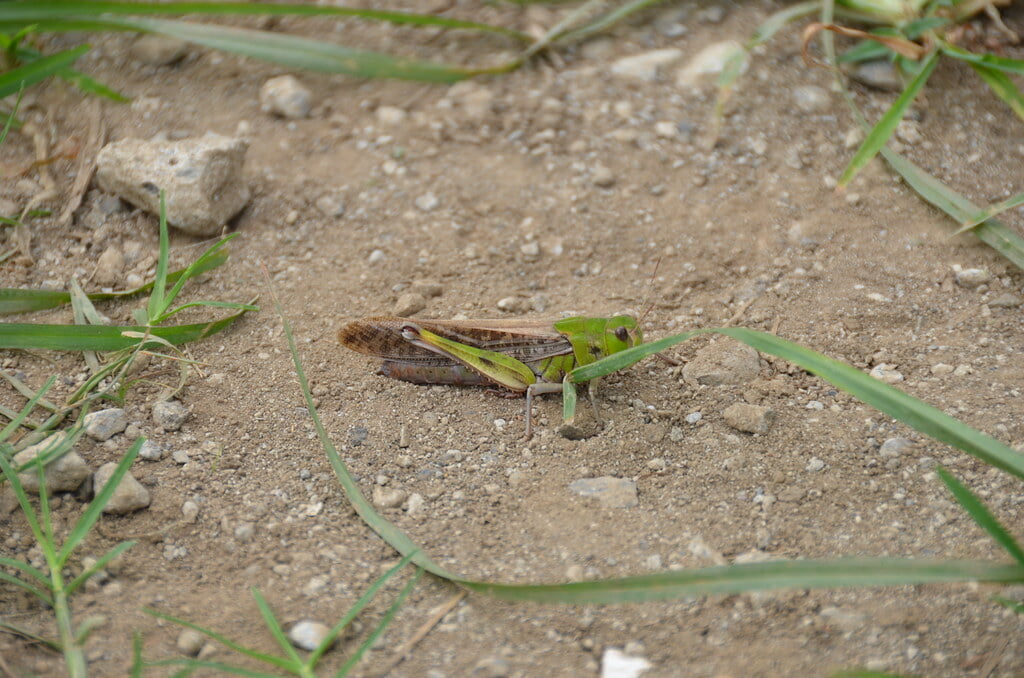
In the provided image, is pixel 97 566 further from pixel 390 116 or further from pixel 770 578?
pixel 390 116

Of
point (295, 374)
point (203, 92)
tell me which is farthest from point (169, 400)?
point (203, 92)

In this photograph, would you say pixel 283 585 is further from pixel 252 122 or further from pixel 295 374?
pixel 252 122

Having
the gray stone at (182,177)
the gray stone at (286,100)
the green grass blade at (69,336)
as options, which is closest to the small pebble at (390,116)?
the gray stone at (286,100)

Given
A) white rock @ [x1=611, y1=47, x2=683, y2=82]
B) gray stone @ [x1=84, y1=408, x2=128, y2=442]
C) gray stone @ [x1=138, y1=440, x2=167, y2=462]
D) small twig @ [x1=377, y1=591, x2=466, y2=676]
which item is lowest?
small twig @ [x1=377, y1=591, x2=466, y2=676]

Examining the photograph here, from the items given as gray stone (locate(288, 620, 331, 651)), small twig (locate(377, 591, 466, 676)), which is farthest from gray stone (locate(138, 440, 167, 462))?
small twig (locate(377, 591, 466, 676))

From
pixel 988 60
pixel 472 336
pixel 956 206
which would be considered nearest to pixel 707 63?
pixel 988 60

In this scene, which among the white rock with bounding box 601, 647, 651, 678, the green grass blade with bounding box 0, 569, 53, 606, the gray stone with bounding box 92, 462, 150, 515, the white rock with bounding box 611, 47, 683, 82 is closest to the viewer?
the white rock with bounding box 601, 647, 651, 678

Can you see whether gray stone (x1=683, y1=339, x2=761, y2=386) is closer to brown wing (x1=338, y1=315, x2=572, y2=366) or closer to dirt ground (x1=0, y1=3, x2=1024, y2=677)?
dirt ground (x1=0, y1=3, x2=1024, y2=677)
